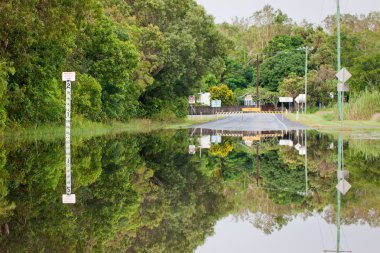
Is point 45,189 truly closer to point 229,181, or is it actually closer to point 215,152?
point 229,181

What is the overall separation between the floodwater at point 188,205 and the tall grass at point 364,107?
30.4 meters

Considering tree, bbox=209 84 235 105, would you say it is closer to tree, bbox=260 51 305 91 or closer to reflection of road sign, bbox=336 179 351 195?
tree, bbox=260 51 305 91

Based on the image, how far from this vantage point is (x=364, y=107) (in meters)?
52.1

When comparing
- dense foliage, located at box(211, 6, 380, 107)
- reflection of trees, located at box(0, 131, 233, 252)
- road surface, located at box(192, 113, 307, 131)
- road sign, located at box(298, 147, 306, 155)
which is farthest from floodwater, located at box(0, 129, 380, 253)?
dense foliage, located at box(211, 6, 380, 107)

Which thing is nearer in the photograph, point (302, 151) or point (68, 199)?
point (68, 199)

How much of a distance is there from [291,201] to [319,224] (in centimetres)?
245

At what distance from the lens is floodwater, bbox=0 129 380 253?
8.74 m

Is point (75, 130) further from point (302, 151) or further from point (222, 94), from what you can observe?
point (222, 94)

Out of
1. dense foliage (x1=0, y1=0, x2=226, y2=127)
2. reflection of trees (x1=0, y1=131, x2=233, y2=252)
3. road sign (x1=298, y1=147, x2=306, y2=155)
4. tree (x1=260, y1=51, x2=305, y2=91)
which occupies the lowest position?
reflection of trees (x1=0, y1=131, x2=233, y2=252)

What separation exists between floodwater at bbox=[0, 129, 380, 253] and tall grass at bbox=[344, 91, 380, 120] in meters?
30.4

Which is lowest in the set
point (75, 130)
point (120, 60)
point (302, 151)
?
point (302, 151)

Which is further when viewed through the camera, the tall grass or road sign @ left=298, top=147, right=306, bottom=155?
the tall grass

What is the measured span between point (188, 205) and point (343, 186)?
13.2 feet

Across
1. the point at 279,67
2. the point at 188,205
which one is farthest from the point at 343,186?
the point at 279,67
